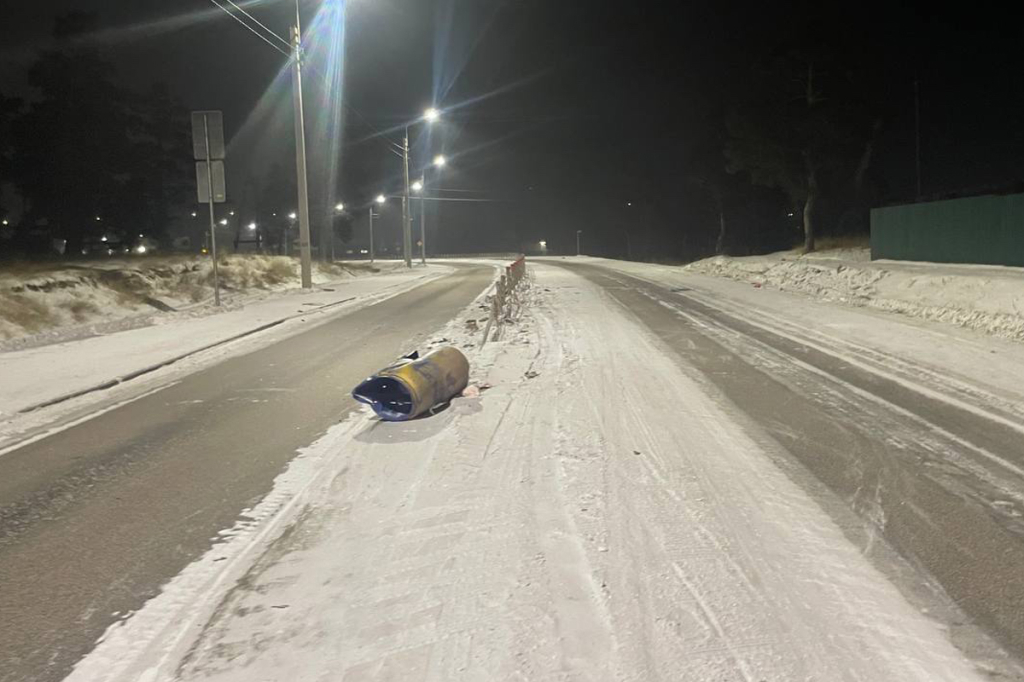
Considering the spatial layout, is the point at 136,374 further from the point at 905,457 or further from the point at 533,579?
the point at 905,457

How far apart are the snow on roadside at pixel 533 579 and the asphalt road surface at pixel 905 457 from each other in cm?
37

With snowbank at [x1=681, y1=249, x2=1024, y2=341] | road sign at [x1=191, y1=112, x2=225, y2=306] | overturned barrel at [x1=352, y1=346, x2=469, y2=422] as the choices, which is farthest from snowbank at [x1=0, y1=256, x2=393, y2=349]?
snowbank at [x1=681, y1=249, x2=1024, y2=341]

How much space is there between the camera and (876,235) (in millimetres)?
28516

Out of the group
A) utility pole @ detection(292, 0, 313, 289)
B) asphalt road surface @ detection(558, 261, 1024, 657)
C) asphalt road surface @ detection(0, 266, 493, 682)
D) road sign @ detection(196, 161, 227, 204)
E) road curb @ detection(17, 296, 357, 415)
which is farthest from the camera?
utility pole @ detection(292, 0, 313, 289)

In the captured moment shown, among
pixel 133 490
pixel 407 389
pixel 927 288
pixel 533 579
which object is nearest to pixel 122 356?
pixel 407 389

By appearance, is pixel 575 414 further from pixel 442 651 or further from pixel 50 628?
pixel 50 628

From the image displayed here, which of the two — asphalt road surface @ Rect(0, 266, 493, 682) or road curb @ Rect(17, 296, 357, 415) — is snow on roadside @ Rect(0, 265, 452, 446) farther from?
asphalt road surface @ Rect(0, 266, 493, 682)

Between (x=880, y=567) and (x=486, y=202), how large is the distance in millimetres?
138977

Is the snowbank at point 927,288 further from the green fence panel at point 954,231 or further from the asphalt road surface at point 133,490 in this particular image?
the asphalt road surface at point 133,490

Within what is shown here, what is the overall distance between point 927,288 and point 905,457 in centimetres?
1336

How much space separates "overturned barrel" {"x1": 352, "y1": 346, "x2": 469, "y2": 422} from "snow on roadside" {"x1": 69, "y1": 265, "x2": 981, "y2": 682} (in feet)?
2.38

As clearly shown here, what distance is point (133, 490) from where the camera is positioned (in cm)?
583

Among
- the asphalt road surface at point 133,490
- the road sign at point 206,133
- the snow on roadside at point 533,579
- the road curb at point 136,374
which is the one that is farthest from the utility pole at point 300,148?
the snow on roadside at point 533,579

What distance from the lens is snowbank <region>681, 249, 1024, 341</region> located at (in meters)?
14.3
